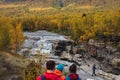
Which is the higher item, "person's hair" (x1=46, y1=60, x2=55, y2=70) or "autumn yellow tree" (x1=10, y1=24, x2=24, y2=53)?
"person's hair" (x1=46, y1=60, x2=55, y2=70)

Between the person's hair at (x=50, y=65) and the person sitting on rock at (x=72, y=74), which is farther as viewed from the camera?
the person sitting on rock at (x=72, y=74)

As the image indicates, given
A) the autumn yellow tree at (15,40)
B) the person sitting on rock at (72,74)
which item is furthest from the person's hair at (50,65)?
the autumn yellow tree at (15,40)

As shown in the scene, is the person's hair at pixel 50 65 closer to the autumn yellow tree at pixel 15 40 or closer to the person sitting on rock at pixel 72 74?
the person sitting on rock at pixel 72 74

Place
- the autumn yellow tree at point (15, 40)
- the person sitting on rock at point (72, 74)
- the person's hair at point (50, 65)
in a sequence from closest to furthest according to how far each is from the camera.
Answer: the person's hair at point (50, 65)
the person sitting on rock at point (72, 74)
the autumn yellow tree at point (15, 40)

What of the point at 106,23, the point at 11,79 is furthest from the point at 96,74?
the point at 106,23

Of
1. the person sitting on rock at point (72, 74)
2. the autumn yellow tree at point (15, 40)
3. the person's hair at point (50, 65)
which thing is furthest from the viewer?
the autumn yellow tree at point (15, 40)

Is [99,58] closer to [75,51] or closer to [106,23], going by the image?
[75,51]

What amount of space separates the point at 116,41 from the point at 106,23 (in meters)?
13.1

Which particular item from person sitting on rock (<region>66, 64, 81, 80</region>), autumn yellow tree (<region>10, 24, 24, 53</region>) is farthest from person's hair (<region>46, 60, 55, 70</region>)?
autumn yellow tree (<region>10, 24, 24, 53</region>)

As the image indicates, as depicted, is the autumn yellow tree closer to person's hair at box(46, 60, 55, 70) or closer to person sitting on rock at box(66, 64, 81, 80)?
person sitting on rock at box(66, 64, 81, 80)

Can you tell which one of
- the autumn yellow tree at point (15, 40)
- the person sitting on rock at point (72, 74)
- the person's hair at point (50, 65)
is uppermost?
the person's hair at point (50, 65)

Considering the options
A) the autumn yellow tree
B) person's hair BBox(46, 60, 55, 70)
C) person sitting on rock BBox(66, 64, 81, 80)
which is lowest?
the autumn yellow tree

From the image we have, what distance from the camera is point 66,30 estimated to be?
516 feet

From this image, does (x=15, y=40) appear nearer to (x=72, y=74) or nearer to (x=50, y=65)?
(x=72, y=74)
